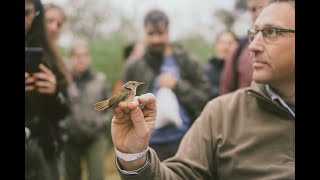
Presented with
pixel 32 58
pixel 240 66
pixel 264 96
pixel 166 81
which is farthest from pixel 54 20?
pixel 264 96

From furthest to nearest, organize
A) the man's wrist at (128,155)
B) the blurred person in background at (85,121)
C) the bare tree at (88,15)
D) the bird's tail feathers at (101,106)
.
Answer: the bare tree at (88,15)
the blurred person in background at (85,121)
the man's wrist at (128,155)
the bird's tail feathers at (101,106)

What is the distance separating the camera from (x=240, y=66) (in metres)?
1.46

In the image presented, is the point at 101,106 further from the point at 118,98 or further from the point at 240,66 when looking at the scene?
the point at 240,66

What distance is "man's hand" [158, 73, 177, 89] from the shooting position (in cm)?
137

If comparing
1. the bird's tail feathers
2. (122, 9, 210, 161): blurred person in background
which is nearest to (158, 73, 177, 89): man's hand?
(122, 9, 210, 161): blurred person in background

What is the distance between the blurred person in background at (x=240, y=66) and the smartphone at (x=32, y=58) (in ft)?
1.80

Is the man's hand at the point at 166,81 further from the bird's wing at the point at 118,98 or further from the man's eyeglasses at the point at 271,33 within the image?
the bird's wing at the point at 118,98

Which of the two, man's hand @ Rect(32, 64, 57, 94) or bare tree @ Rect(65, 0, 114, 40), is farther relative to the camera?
bare tree @ Rect(65, 0, 114, 40)

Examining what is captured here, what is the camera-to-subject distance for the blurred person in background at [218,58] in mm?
1707

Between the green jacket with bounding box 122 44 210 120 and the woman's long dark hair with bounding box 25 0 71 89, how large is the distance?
172 mm

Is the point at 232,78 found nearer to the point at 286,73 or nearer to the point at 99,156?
the point at 286,73

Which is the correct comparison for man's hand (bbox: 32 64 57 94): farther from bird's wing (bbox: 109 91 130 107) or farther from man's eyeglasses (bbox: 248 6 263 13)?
man's eyeglasses (bbox: 248 6 263 13)

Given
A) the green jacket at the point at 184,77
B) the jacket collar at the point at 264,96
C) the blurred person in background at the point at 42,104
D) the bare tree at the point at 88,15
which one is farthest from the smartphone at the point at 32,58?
the jacket collar at the point at 264,96

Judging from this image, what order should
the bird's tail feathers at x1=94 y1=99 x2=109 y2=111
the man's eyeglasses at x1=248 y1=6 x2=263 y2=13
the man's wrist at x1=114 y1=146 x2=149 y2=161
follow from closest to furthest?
the bird's tail feathers at x1=94 y1=99 x2=109 y2=111 → the man's wrist at x1=114 y1=146 x2=149 y2=161 → the man's eyeglasses at x1=248 y1=6 x2=263 y2=13
